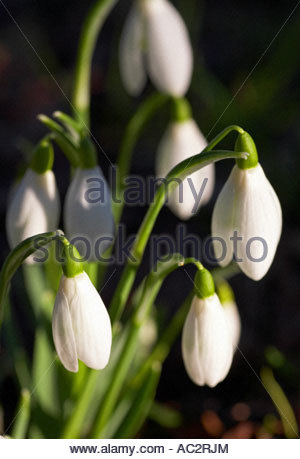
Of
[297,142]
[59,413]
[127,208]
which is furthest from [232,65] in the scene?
[59,413]

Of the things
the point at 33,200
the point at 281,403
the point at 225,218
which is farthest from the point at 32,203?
the point at 281,403

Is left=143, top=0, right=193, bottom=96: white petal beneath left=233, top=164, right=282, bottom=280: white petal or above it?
above

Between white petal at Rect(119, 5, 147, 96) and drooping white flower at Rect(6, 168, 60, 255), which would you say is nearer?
drooping white flower at Rect(6, 168, 60, 255)

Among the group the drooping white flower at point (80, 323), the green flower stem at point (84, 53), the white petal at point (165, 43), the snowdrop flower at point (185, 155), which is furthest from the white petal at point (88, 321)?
the white petal at point (165, 43)

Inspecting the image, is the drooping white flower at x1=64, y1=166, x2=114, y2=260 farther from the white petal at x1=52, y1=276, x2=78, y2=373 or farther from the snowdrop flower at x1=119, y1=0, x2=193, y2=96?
the snowdrop flower at x1=119, y1=0, x2=193, y2=96

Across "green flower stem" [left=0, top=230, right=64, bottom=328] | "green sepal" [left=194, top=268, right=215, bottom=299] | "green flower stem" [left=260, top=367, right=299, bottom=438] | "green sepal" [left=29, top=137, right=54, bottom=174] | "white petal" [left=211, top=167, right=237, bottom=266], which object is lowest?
"green flower stem" [left=260, top=367, right=299, bottom=438]

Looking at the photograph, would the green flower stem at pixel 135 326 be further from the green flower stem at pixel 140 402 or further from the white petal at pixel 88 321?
the white petal at pixel 88 321

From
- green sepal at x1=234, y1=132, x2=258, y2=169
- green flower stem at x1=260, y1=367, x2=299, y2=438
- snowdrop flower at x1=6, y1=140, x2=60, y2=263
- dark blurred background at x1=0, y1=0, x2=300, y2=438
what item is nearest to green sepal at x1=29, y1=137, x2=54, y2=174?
snowdrop flower at x1=6, y1=140, x2=60, y2=263
